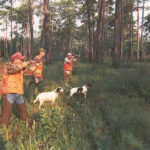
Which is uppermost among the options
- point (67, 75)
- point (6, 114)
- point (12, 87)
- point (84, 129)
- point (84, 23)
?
point (84, 23)

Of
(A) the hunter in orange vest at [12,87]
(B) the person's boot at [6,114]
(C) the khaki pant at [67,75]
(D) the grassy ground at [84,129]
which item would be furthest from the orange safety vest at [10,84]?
(C) the khaki pant at [67,75]

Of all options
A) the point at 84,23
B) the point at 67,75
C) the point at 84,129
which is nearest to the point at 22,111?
the point at 84,129

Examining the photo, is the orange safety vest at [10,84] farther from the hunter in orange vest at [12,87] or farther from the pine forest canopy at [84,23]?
the pine forest canopy at [84,23]

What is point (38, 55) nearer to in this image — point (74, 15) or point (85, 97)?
→ point (85, 97)

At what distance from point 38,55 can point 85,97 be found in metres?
2.53

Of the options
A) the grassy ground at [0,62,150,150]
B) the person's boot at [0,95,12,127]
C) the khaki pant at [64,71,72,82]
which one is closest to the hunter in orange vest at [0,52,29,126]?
the person's boot at [0,95,12,127]

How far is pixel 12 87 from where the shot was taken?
4535mm

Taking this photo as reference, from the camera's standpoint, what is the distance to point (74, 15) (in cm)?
4419

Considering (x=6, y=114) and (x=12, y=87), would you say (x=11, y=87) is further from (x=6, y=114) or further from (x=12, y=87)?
(x=6, y=114)

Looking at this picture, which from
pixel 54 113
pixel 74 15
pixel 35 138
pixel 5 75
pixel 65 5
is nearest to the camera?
pixel 35 138

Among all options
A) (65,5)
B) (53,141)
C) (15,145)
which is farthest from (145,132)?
(65,5)

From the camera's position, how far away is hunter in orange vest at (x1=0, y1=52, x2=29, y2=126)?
4.45 meters

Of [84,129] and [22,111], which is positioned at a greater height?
[22,111]

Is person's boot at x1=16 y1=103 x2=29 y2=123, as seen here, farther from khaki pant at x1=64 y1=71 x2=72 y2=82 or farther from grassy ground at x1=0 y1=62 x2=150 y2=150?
khaki pant at x1=64 y1=71 x2=72 y2=82
